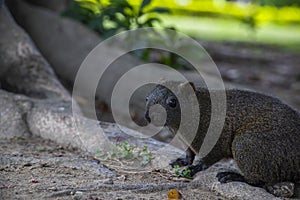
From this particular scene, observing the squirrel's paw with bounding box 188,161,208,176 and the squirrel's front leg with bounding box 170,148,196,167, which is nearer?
the squirrel's paw with bounding box 188,161,208,176

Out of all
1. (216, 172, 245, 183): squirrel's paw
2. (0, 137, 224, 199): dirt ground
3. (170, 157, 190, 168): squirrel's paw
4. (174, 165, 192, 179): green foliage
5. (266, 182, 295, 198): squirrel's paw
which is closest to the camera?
(0, 137, 224, 199): dirt ground

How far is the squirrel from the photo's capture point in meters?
4.72

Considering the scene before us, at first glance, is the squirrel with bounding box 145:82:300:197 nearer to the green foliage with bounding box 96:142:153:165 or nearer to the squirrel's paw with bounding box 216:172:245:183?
the squirrel's paw with bounding box 216:172:245:183

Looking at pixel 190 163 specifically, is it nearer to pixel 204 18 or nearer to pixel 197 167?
pixel 197 167

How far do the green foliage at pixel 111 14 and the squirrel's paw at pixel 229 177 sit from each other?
3625 millimetres

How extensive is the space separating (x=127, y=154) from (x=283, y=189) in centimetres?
144

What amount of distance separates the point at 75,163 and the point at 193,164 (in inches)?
45.3

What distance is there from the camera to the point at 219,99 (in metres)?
5.22

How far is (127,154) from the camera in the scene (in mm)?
5320

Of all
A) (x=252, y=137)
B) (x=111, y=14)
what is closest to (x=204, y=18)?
(x=111, y=14)

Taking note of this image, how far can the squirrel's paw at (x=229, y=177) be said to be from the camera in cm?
484

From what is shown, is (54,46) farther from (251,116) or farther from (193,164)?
(251,116)

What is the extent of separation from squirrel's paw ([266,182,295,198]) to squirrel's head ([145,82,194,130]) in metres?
1.07

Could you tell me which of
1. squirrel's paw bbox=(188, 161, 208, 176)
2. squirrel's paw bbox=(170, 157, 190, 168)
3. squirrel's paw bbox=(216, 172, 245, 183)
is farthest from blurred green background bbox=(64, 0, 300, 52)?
squirrel's paw bbox=(216, 172, 245, 183)
